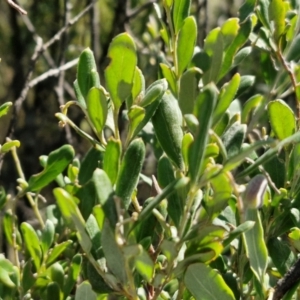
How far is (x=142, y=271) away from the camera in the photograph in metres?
0.54

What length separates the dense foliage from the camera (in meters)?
0.53

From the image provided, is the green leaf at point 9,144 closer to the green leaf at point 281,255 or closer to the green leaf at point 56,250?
the green leaf at point 56,250

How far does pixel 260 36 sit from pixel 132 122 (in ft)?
1.01

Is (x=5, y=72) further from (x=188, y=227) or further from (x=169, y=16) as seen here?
(x=188, y=227)

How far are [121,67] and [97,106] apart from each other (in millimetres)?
48

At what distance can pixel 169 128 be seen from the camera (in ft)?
2.20

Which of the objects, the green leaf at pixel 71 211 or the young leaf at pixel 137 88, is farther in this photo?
the young leaf at pixel 137 88

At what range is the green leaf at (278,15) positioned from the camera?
2.56 feet

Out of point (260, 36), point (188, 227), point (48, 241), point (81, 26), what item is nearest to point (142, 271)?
point (188, 227)

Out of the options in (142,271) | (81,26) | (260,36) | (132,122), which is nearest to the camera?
(142,271)

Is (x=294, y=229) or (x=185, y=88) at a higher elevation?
(x=185, y=88)

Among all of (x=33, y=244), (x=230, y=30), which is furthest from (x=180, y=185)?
(x=33, y=244)

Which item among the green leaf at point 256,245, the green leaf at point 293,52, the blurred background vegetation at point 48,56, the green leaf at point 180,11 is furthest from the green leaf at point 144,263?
the blurred background vegetation at point 48,56

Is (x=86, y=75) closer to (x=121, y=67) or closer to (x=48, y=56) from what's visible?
(x=121, y=67)
